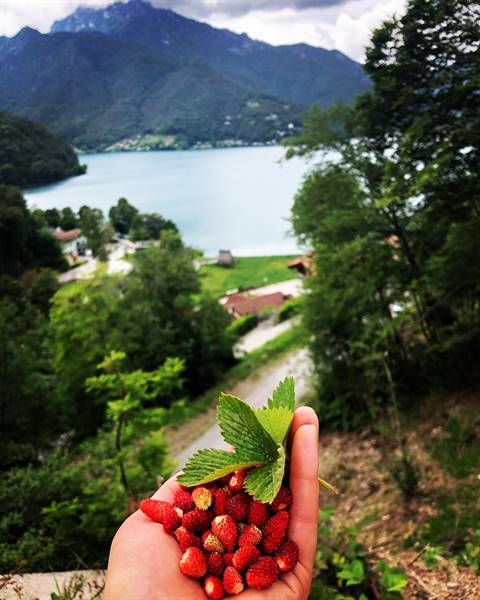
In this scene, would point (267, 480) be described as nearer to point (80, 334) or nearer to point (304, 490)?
point (304, 490)

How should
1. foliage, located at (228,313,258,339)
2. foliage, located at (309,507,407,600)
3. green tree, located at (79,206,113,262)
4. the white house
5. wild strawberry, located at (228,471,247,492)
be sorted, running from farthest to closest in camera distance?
green tree, located at (79,206,113,262)
the white house
foliage, located at (228,313,258,339)
foliage, located at (309,507,407,600)
wild strawberry, located at (228,471,247,492)

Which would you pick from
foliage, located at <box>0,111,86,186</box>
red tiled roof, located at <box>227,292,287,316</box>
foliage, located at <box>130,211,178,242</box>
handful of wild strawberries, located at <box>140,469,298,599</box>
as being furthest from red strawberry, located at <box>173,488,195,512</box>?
foliage, located at <box>130,211,178,242</box>

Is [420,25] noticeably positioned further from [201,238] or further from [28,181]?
[201,238]

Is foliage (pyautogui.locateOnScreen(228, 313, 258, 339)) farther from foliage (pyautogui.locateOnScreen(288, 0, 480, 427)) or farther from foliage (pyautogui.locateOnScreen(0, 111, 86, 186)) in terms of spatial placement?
foliage (pyautogui.locateOnScreen(288, 0, 480, 427))

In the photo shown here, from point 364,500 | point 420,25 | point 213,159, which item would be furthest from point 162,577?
point 213,159

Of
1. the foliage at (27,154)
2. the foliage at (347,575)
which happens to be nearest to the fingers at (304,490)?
the foliage at (347,575)

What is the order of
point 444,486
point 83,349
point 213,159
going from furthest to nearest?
point 213,159, point 83,349, point 444,486

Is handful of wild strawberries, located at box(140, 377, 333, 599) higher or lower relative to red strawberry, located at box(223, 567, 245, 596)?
higher

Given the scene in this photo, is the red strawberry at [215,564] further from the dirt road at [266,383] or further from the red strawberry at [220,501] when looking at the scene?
the dirt road at [266,383]
